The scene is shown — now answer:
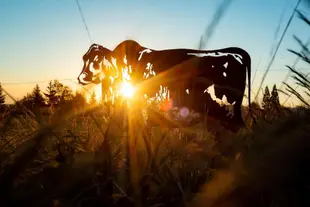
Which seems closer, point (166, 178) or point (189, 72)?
point (166, 178)

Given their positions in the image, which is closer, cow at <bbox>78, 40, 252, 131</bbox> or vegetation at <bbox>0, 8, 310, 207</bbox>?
vegetation at <bbox>0, 8, 310, 207</bbox>

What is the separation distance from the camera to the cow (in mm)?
3246

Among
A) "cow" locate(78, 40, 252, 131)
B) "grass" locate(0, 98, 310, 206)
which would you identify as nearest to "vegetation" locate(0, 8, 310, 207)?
"grass" locate(0, 98, 310, 206)

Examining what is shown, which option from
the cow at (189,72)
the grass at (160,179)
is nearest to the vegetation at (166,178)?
the grass at (160,179)

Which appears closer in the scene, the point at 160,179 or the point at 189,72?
the point at 160,179

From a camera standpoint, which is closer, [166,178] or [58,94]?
[166,178]

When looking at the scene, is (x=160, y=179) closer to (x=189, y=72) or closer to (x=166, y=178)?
(x=166, y=178)

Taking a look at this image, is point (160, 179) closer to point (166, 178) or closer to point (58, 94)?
point (166, 178)

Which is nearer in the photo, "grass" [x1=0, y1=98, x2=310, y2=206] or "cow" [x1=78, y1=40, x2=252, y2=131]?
"grass" [x1=0, y1=98, x2=310, y2=206]

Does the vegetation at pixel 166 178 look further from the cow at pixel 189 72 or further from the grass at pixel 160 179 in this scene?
the cow at pixel 189 72

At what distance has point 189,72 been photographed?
332 cm

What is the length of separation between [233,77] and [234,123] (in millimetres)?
451

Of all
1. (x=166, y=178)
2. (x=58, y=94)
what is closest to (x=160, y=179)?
(x=166, y=178)

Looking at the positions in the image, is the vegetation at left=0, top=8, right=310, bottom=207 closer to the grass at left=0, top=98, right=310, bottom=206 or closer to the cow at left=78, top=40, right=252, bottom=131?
the grass at left=0, top=98, right=310, bottom=206
